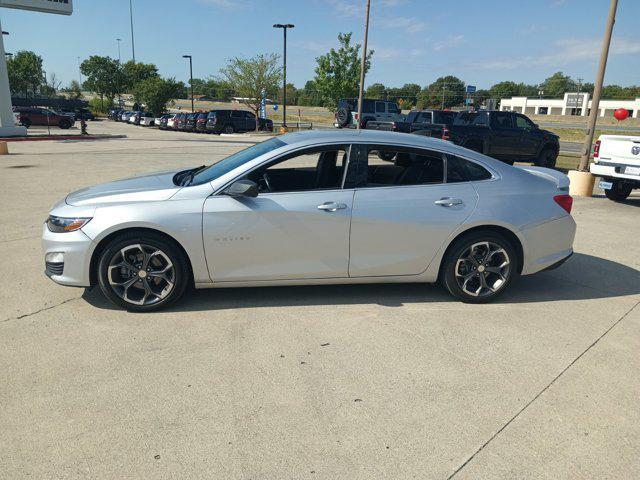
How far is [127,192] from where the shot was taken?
13.7ft

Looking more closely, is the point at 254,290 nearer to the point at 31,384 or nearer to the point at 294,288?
the point at 294,288

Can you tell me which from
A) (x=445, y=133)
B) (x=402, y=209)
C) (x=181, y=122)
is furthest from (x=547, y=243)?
(x=181, y=122)

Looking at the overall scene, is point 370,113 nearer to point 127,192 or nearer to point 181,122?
point 181,122

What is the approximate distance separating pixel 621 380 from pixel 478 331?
3.40ft

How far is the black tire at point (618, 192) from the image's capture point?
10.1 m

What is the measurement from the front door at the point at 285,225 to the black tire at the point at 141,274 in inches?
11.1

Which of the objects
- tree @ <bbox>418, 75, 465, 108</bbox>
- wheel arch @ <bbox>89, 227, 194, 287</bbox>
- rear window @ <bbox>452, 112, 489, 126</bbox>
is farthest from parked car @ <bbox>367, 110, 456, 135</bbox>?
tree @ <bbox>418, 75, 465, 108</bbox>

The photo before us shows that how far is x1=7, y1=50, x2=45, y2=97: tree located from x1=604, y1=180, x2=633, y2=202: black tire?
9299 centimetres

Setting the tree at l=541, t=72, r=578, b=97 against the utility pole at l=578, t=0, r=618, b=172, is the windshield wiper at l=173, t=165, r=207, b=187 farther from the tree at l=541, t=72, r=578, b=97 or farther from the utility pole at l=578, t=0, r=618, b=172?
the tree at l=541, t=72, r=578, b=97

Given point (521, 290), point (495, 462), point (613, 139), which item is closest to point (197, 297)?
point (495, 462)

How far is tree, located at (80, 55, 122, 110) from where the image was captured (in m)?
81.1

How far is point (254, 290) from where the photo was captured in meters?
4.74

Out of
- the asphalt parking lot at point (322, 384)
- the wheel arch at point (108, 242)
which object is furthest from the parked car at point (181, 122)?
the wheel arch at point (108, 242)

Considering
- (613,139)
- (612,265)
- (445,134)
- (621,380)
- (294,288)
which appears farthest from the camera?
(445,134)
